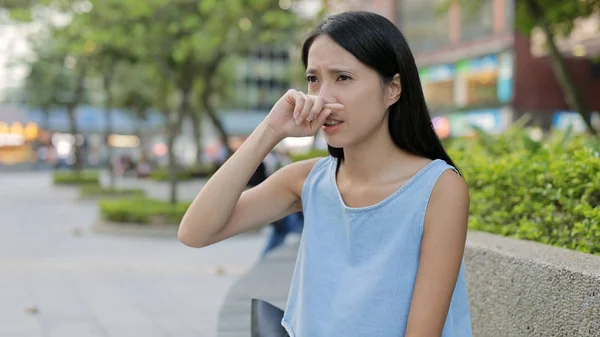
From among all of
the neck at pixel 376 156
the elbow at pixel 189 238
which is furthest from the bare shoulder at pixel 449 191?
the elbow at pixel 189 238

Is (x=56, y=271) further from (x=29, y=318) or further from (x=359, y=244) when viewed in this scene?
(x=359, y=244)

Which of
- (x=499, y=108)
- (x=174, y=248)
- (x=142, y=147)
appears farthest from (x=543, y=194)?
(x=142, y=147)

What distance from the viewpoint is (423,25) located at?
41.2m

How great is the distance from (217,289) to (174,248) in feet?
13.4

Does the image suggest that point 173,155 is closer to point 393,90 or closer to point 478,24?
point 393,90

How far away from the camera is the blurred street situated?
20.0 feet

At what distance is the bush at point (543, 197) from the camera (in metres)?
3.28

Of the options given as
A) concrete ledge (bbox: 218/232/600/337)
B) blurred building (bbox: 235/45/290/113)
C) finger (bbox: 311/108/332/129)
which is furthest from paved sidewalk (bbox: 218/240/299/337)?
blurred building (bbox: 235/45/290/113)

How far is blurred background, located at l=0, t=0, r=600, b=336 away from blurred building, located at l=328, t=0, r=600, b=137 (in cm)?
8

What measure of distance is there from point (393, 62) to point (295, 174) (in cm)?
50

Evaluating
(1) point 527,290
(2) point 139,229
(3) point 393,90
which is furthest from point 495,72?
(3) point 393,90

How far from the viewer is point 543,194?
3.60 m

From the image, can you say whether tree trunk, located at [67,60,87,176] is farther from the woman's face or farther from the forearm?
the woman's face

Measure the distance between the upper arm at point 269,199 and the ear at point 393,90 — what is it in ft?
1.19
